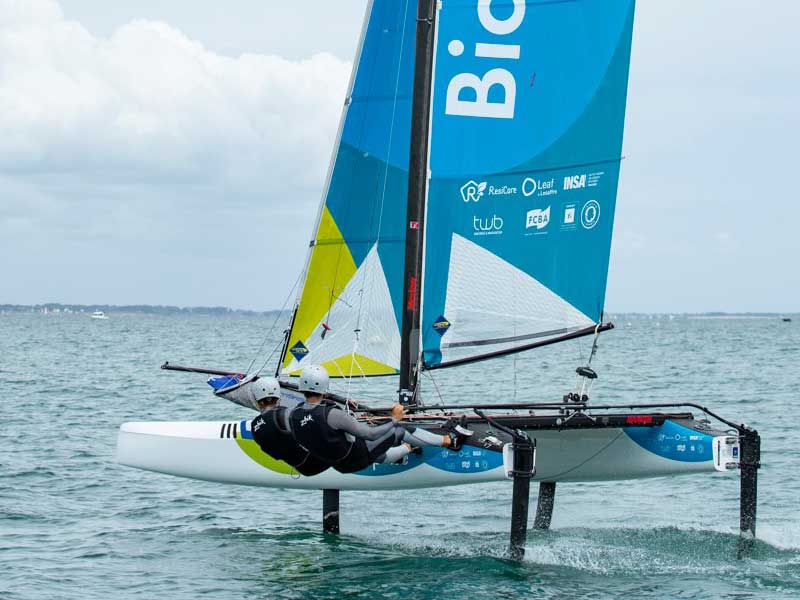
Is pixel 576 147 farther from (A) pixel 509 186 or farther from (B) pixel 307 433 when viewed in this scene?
(B) pixel 307 433

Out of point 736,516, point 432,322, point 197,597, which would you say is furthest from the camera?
point 736,516

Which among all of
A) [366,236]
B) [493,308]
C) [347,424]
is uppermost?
[366,236]

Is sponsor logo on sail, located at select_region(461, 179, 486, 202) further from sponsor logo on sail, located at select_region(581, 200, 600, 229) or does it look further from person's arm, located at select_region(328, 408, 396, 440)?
person's arm, located at select_region(328, 408, 396, 440)

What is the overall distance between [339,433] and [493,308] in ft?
7.98

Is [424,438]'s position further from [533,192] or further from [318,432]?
[533,192]

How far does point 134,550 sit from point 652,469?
14.7 feet

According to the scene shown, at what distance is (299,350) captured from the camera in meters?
11.8

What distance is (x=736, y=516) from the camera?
12078 millimetres

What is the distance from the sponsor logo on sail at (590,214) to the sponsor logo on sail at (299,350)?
2.91 meters

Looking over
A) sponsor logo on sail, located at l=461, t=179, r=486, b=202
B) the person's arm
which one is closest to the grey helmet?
the person's arm

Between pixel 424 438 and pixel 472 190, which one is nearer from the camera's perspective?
pixel 424 438

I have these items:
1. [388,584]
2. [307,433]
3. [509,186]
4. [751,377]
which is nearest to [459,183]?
[509,186]

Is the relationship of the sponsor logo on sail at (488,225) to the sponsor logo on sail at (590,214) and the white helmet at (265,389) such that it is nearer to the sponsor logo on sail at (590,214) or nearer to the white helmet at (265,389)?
the sponsor logo on sail at (590,214)

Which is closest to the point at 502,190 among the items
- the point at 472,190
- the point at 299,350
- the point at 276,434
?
the point at 472,190
